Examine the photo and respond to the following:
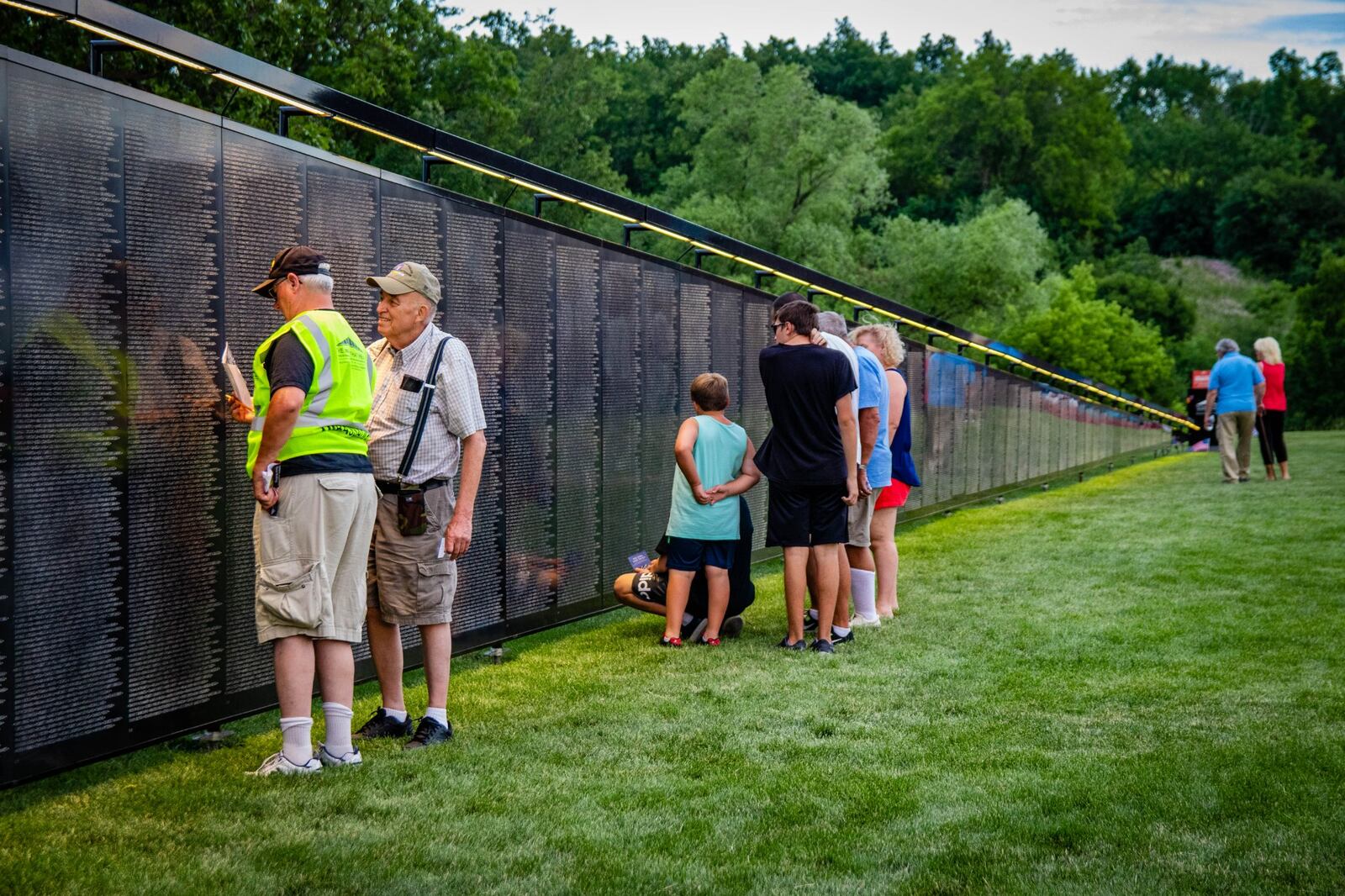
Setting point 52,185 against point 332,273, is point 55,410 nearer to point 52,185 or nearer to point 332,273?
point 52,185

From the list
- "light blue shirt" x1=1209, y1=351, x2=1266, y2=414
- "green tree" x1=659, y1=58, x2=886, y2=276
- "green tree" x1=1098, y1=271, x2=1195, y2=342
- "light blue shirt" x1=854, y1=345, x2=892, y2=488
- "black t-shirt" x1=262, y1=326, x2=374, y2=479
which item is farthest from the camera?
"green tree" x1=1098, y1=271, x2=1195, y2=342

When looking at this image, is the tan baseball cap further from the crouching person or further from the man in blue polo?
the man in blue polo

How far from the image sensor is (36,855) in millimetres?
4184

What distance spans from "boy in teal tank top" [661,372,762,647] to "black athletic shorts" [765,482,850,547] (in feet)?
1.05

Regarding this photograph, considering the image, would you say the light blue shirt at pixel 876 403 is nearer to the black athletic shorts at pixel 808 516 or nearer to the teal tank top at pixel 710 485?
the black athletic shorts at pixel 808 516

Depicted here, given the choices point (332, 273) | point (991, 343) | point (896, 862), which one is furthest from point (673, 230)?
point (991, 343)

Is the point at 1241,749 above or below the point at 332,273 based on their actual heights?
below

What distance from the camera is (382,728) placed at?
227 inches

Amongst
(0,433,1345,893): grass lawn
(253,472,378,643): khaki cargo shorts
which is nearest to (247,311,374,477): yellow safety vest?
(253,472,378,643): khaki cargo shorts

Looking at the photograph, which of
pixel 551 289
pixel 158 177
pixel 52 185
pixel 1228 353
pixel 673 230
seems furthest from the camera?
pixel 1228 353

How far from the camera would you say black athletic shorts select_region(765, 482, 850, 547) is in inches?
304

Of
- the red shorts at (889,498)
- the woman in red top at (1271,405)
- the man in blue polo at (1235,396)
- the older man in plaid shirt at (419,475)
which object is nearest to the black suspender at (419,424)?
the older man in plaid shirt at (419,475)

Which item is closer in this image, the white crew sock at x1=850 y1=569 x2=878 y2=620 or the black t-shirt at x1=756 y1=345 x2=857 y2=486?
the black t-shirt at x1=756 y1=345 x2=857 y2=486

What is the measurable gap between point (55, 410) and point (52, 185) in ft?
2.55
